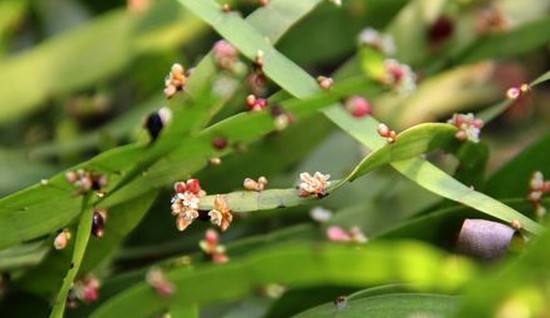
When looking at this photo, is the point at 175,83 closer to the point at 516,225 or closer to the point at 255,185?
the point at 255,185

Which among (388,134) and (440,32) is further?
(440,32)

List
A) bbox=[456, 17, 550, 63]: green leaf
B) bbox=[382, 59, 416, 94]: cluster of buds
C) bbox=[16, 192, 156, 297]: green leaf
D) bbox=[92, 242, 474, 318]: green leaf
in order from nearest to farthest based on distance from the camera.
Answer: bbox=[92, 242, 474, 318]: green leaf → bbox=[382, 59, 416, 94]: cluster of buds → bbox=[16, 192, 156, 297]: green leaf → bbox=[456, 17, 550, 63]: green leaf

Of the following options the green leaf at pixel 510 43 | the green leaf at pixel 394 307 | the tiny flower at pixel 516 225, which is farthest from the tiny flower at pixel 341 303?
the green leaf at pixel 510 43

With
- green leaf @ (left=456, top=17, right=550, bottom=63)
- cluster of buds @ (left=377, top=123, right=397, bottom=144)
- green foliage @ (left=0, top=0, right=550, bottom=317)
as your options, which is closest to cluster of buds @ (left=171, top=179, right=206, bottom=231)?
green foliage @ (left=0, top=0, right=550, bottom=317)

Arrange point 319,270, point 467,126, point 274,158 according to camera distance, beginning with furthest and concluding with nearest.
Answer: point 274,158 < point 467,126 < point 319,270

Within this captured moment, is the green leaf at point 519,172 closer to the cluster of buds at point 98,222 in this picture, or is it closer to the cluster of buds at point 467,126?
the cluster of buds at point 467,126

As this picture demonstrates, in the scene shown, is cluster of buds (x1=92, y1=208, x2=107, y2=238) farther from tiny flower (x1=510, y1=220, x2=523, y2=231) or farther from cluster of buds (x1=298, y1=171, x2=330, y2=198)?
tiny flower (x1=510, y1=220, x2=523, y2=231)

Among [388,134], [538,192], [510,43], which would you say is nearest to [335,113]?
[388,134]

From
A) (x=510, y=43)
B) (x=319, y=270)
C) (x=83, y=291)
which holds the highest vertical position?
(x=510, y=43)
